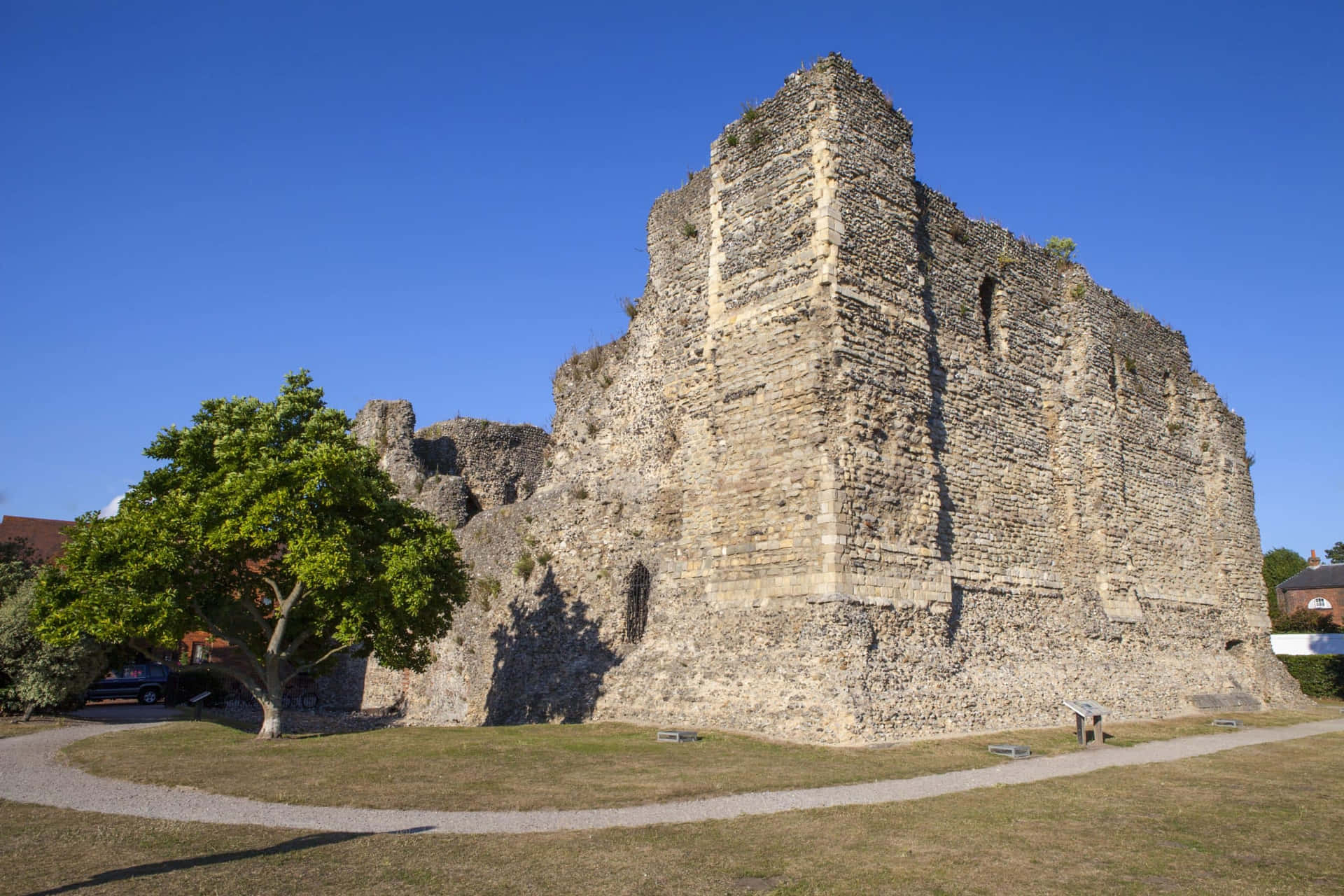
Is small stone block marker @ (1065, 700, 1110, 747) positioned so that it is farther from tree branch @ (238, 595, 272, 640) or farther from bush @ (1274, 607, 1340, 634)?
bush @ (1274, 607, 1340, 634)

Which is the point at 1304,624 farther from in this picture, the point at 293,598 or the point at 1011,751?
the point at 293,598

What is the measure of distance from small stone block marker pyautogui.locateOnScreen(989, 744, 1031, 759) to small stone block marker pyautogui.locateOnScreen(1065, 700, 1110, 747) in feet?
6.13

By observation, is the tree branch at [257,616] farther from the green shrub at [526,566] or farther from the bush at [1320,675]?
the bush at [1320,675]

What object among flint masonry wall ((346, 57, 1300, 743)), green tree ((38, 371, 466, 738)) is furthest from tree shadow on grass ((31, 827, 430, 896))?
green tree ((38, 371, 466, 738))

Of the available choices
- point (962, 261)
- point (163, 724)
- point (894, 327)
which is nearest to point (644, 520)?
point (894, 327)

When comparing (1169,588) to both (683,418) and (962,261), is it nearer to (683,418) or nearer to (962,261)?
(962,261)

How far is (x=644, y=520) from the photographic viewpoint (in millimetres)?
18797

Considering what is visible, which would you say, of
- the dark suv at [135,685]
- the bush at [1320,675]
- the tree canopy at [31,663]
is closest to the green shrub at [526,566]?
the tree canopy at [31,663]

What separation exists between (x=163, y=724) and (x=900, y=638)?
14.1 meters

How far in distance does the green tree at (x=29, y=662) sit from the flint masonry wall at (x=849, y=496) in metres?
7.74

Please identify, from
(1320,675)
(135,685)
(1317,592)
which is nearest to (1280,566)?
(1317,592)

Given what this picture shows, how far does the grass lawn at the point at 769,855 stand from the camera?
20.5 ft

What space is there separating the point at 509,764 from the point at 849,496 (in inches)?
254

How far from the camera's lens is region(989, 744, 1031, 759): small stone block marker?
42.2 feet
